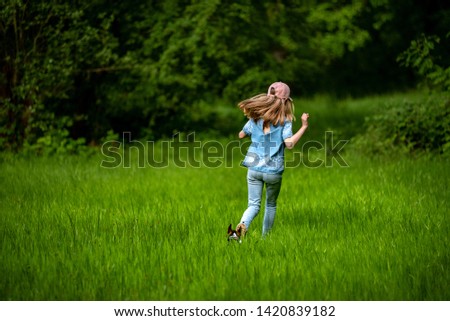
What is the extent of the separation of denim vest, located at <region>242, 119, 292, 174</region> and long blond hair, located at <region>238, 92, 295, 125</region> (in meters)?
0.07

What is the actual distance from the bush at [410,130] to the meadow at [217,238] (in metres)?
1.47

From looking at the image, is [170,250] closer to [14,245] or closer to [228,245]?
[228,245]

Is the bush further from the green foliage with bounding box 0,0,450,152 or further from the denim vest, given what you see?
the denim vest

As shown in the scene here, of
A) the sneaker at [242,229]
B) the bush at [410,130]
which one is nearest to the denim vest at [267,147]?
the sneaker at [242,229]

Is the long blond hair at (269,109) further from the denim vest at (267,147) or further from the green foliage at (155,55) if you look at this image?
the green foliage at (155,55)

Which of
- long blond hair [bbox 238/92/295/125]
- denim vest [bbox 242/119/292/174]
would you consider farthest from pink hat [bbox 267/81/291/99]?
denim vest [bbox 242/119/292/174]

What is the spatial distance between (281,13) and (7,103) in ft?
21.2

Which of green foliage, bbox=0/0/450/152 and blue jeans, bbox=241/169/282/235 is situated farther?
green foliage, bbox=0/0/450/152

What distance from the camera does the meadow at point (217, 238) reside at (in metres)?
4.79

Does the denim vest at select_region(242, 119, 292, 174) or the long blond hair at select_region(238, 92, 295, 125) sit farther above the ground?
the long blond hair at select_region(238, 92, 295, 125)

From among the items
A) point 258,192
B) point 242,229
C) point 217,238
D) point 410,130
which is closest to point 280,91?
point 258,192

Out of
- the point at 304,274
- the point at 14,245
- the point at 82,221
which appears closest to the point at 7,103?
the point at 82,221

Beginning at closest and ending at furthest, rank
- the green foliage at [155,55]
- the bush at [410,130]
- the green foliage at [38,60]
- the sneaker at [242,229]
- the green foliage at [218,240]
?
the green foliage at [218,240] < the sneaker at [242,229] < the bush at [410,130] < the green foliage at [38,60] < the green foliage at [155,55]

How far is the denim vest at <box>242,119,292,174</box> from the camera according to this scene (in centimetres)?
604
